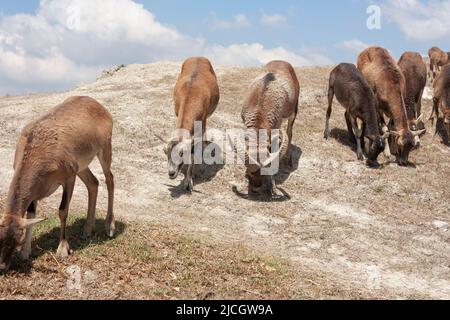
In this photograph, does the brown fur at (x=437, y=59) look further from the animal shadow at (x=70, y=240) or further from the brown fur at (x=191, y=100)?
the animal shadow at (x=70, y=240)

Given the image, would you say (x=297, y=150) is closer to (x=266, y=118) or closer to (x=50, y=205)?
(x=266, y=118)

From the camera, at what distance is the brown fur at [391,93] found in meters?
15.5

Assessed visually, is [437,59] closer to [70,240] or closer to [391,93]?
[391,93]

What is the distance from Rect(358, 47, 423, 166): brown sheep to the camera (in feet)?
50.9

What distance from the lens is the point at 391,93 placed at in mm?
16375

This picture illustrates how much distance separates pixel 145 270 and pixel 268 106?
7077mm

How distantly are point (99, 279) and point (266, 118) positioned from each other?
7.22m

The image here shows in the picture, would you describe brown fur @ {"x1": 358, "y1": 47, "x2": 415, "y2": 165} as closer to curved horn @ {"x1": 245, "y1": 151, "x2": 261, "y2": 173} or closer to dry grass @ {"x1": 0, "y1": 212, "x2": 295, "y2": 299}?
curved horn @ {"x1": 245, "y1": 151, "x2": 261, "y2": 173}

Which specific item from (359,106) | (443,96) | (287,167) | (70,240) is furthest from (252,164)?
(443,96)

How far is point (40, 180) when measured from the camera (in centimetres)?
754

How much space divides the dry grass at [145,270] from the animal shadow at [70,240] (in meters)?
0.01

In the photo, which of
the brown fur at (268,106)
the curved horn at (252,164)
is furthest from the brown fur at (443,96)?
the curved horn at (252,164)

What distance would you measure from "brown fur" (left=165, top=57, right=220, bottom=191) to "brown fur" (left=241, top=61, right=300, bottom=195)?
1.07 metres

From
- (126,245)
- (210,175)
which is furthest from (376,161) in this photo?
(126,245)
